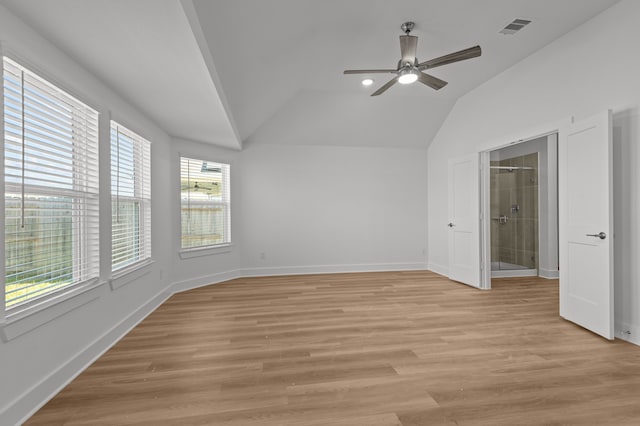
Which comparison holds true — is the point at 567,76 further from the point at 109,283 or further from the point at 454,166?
the point at 109,283

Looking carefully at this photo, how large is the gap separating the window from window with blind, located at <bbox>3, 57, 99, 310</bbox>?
2.22m

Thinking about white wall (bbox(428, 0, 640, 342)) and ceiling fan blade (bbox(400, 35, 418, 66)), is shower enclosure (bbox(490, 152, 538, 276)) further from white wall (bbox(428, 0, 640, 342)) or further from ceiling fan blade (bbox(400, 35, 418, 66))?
ceiling fan blade (bbox(400, 35, 418, 66))

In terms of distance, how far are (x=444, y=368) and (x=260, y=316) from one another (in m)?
2.00

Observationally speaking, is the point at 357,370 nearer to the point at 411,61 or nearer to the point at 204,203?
the point at 411,61

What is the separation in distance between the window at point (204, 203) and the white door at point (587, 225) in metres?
4.72

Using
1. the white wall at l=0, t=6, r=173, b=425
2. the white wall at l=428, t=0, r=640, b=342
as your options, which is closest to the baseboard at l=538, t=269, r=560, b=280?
the white wall at l=428, t=0, r=640, b=342

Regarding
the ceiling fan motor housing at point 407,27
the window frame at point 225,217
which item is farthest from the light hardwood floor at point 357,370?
the ceiling fan motor housing at point 407,27

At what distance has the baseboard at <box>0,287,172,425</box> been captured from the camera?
173cm

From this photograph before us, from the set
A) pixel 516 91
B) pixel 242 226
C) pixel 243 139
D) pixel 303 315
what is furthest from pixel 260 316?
pixel 516 91

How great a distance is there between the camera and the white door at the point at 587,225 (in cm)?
276

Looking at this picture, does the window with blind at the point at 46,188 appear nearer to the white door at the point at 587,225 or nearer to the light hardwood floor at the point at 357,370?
the light hardwood floor at the point at 357,370

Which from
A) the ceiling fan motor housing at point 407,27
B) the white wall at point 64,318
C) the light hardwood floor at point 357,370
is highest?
the ceiling fan motor housing at point 407,27

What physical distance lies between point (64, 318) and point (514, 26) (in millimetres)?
4660

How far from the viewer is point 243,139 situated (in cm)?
555
